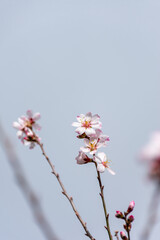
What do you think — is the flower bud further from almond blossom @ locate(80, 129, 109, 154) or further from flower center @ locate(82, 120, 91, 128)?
flower center @ locate(82, 120, 91, 128)

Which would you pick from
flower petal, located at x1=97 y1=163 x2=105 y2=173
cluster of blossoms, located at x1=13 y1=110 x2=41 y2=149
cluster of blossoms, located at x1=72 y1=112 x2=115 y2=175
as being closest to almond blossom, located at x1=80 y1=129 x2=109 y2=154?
cluster of blossoms, located at x1=72 y1=112 x2=115 y2=175

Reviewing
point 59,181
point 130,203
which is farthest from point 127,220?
point 59,181

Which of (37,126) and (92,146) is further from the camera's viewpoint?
(37,126)

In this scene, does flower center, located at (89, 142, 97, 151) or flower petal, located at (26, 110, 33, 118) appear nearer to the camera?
flower center, located at (89, 142, 97, 151)

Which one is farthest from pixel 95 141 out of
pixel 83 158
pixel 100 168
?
pixel 100 168

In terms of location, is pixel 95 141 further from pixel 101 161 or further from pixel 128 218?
pixel 128 218

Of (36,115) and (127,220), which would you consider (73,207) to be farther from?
(36,115)
